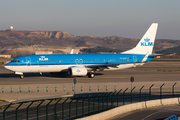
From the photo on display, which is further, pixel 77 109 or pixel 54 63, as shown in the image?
pixel 54 63

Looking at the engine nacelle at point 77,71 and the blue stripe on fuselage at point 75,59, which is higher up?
the blue stripe on fuselage at point 75,59

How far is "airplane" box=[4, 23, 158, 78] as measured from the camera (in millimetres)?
49406

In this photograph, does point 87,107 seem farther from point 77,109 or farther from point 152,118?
point 152,118

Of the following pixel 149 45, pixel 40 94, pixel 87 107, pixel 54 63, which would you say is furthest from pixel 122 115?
pixel 149 45

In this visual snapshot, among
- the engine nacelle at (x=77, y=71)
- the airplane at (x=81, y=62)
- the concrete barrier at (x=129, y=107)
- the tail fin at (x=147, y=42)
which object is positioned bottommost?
the concrete barrier at (x=129, y=107)

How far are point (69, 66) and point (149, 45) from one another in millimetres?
17173

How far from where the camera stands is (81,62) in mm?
52188

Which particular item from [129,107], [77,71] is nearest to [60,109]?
[129,107]

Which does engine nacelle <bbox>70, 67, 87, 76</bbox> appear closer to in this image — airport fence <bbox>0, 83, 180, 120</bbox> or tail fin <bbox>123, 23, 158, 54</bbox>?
tail fin <bbox>123, 23, 158, 54</bbox>

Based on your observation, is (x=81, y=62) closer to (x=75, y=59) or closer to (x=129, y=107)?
(x=75, y=59)

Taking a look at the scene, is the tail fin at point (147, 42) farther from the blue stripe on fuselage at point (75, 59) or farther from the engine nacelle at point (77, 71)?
the engine nacelle at point (77, 71)

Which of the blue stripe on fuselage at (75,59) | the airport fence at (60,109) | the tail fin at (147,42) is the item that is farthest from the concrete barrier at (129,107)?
the tail fin at (147,42)

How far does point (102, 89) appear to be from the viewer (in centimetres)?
3756

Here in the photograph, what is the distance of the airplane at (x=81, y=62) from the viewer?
4941 centimetres
